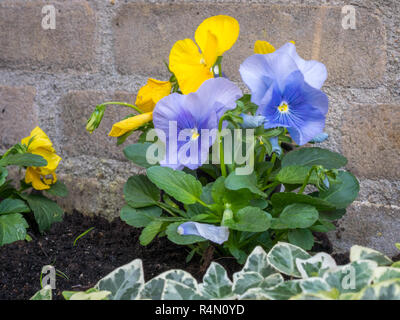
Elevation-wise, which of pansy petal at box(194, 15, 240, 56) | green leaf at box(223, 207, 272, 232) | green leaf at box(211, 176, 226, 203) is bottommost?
green leaf at box(223, 207, 272, 232)

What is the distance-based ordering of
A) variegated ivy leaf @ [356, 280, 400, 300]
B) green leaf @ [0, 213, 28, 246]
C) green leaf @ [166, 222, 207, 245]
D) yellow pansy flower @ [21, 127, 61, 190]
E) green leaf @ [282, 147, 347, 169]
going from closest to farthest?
variegated ivy leaf @ [356, 280, 400, 300] → green leaf @ [166, 222, 207, 245] → green leaf @ [282, 147, 347, 169] → green leaf @ [0, 213, 28, 246] → yellow pansy flower @ [21, 127, 61, 190]

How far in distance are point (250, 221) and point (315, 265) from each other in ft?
0.39

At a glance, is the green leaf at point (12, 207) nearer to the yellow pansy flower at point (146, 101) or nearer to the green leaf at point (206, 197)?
the yellow pansy flower at point (146, 101)

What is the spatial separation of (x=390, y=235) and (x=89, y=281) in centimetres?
69

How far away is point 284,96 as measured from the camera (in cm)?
78

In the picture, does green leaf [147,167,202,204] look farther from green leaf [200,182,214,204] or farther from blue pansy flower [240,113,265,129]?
blue pansy flower [240,113,265,129]

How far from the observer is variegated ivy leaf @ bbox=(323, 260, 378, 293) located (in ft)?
2.04

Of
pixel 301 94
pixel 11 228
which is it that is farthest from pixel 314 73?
pixel 11 228

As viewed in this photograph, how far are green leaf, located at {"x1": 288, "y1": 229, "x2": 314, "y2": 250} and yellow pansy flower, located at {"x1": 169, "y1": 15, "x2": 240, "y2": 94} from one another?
30 cm

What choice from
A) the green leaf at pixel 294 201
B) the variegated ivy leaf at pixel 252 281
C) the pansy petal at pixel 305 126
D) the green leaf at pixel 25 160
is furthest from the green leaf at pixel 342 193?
the green leaf at pixel 25 160

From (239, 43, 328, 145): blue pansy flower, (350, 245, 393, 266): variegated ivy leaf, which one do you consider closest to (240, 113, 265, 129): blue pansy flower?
(239, 43, 328, 145): blue pansy flower

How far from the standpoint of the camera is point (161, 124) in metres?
0.82

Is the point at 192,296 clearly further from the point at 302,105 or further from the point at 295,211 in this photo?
the point at 302,105

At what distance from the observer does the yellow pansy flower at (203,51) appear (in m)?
0.83
